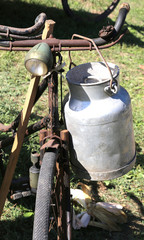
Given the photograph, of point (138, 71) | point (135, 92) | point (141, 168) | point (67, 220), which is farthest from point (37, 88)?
point (138, 71)

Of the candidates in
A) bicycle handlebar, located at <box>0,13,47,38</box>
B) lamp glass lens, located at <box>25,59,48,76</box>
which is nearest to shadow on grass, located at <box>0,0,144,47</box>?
bicycle handlebar, located at <box>0,13,47,38</box>

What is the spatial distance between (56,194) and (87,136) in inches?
21.6

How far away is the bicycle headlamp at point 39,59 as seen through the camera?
5.72ft

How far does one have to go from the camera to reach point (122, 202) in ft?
11.2

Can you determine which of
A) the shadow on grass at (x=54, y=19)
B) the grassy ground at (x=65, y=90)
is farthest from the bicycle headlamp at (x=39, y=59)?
the shadow on grass at (x=54, y=19)

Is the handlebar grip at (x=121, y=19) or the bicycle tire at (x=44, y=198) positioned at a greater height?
the handlebar grip at (x=121, y=19)

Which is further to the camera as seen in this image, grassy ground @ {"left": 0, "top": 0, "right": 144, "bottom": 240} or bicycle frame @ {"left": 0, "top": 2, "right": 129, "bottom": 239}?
grassy ground @ {"left": 0, "top": 0, "right": 144, "bottom": 240}

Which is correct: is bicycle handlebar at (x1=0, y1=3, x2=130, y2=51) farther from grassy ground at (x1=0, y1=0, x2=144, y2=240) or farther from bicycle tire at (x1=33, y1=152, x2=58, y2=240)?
grassy ground at (x1=0, y1=0, x2=144, y2=240)

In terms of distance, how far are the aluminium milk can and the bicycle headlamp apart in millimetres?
255

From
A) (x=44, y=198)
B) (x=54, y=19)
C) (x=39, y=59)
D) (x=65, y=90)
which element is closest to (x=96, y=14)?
(x=54, y=19)

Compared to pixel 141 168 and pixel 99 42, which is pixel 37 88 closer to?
pixel 99 42

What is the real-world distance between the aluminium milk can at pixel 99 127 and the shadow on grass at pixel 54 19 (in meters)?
4.98

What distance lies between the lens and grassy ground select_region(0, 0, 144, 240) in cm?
309

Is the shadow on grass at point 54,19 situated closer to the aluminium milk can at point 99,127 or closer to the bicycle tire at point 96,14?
the bicycle tire at point 96,14
